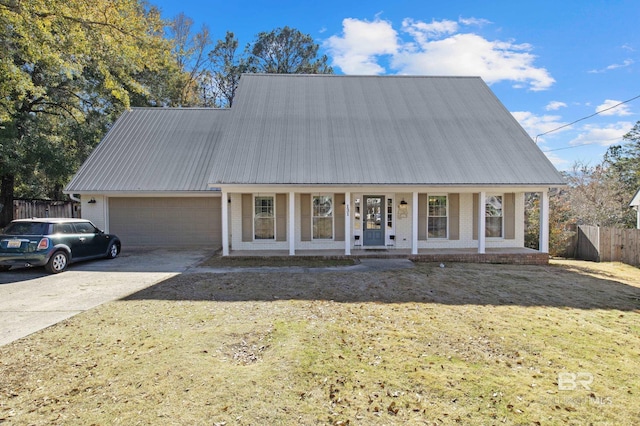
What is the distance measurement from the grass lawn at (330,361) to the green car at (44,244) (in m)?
4.15

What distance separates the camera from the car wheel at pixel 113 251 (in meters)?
12.5

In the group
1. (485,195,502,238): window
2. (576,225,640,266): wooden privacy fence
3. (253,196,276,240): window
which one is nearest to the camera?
(253,196,276,240): window

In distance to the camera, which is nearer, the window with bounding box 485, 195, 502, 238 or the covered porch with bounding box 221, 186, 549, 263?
the covered porch with bounding box 221, 186, 549, 263

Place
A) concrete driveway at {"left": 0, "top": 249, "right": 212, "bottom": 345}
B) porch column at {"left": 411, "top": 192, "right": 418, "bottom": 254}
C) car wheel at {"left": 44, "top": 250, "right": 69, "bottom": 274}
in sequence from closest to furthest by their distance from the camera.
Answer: concrete driveway at {"left": 0, "top": 249, "right": 212, "bottom": 345} → car wheel at {"left": 44, "top": 250, "right": 69, "bottom": 274} → porch column at {"left": 411, "top": 192, "right": 418, "bottom": 254}

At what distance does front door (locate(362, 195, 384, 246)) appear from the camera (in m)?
13.5

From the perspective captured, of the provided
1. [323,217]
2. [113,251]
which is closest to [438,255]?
[323,217]

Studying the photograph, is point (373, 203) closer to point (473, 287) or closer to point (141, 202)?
point (473, 287)

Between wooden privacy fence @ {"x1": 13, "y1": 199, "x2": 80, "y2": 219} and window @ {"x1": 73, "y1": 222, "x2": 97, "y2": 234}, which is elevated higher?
wooden privacy fence @ {"x1": 13, "y1": 199, "x2": 80, "y2": 219}

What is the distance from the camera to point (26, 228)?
9781 millimetres

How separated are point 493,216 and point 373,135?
18.3 ft

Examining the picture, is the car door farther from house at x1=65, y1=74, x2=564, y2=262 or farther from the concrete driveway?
house at x1=65, y1=74, x2=564, y2=262

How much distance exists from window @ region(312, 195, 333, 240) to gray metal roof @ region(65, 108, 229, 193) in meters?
4.87

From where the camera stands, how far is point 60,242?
1020cm

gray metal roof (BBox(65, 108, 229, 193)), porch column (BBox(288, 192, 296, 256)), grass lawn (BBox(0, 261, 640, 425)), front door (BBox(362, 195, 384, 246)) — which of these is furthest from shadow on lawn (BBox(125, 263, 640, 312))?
gray metal roof (BBox(65, 108, 229, 193))
